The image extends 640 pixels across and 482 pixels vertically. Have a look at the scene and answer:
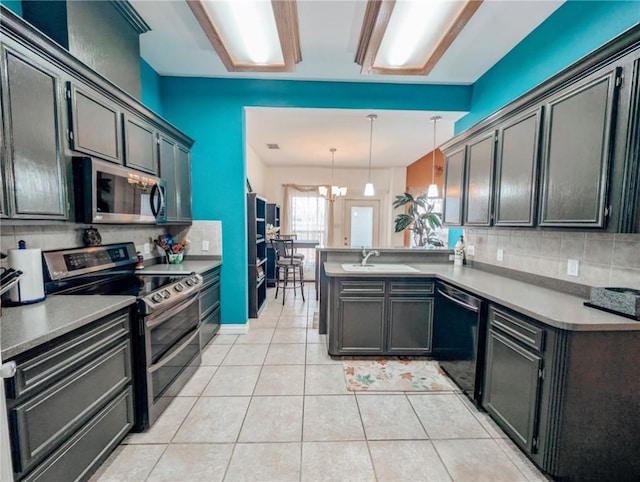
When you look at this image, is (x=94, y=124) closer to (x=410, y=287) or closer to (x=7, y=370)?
(x=7, y=370)

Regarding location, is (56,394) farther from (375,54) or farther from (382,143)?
(382,143)

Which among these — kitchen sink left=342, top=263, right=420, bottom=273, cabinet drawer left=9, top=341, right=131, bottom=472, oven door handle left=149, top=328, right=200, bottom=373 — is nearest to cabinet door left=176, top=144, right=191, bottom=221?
oven door handle left=149, top=328, right=200, bottom=373

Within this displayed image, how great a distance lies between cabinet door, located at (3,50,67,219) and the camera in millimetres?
1332

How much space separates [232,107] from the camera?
3.26m

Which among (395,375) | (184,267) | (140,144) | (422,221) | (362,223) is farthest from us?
(362,223)

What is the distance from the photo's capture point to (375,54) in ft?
7.63

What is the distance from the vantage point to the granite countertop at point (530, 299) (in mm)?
1383

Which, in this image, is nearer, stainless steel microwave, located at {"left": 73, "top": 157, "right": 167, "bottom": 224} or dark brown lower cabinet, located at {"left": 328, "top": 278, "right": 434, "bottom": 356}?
stainless steel microwave, located at {"left": 73, "top": 157, "right": 167, "bottom": 224}

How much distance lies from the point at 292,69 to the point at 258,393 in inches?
110

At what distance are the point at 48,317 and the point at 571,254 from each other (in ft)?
A: 10.3

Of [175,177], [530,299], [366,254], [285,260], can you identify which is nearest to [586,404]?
[530,299]

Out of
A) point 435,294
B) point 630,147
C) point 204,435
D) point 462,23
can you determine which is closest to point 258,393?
point 204,435

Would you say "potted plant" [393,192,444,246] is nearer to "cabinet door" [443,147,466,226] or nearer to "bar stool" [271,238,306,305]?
"cabinet door" [443,147,466,226]

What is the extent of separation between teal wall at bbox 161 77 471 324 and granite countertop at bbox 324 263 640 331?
1370mm
